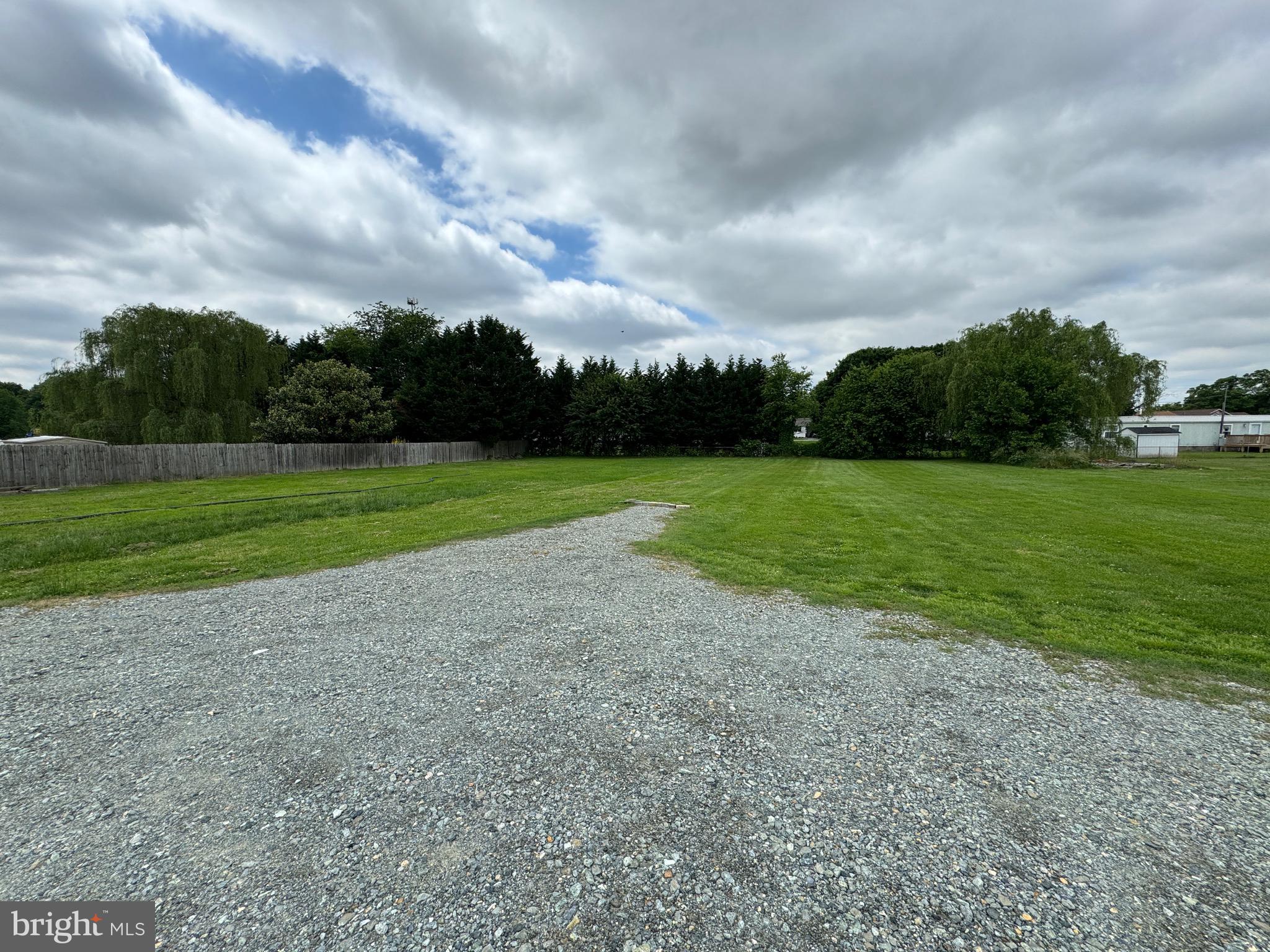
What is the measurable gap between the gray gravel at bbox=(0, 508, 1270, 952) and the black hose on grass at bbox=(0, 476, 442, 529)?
354 inches

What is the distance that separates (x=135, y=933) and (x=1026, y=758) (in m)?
4.43

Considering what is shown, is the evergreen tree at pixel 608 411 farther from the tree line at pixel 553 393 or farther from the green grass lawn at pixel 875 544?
the green grass lawn at pixel 875 544

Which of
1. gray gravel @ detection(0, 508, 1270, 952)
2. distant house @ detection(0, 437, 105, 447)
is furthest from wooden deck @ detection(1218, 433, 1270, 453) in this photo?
distant house @ detection(0, 437, 105, 447)

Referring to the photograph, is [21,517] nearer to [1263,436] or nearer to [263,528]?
[263,528]

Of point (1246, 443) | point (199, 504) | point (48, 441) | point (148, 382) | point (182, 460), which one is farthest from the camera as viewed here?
point (1246, 443)

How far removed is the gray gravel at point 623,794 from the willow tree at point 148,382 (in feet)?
92.3

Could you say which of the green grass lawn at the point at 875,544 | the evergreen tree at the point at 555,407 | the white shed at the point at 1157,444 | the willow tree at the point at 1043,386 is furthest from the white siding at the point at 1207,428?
the evergreen tree at the point at 555,407

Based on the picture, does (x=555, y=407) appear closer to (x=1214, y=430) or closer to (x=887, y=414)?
(x=887, y=414)

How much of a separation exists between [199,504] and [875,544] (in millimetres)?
16570

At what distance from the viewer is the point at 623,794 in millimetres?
2715

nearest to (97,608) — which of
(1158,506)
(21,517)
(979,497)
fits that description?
(21,517)

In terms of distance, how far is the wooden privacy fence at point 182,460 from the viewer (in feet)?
57.5

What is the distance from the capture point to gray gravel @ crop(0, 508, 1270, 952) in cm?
202

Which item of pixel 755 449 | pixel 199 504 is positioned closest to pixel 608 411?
pixel 755 449
